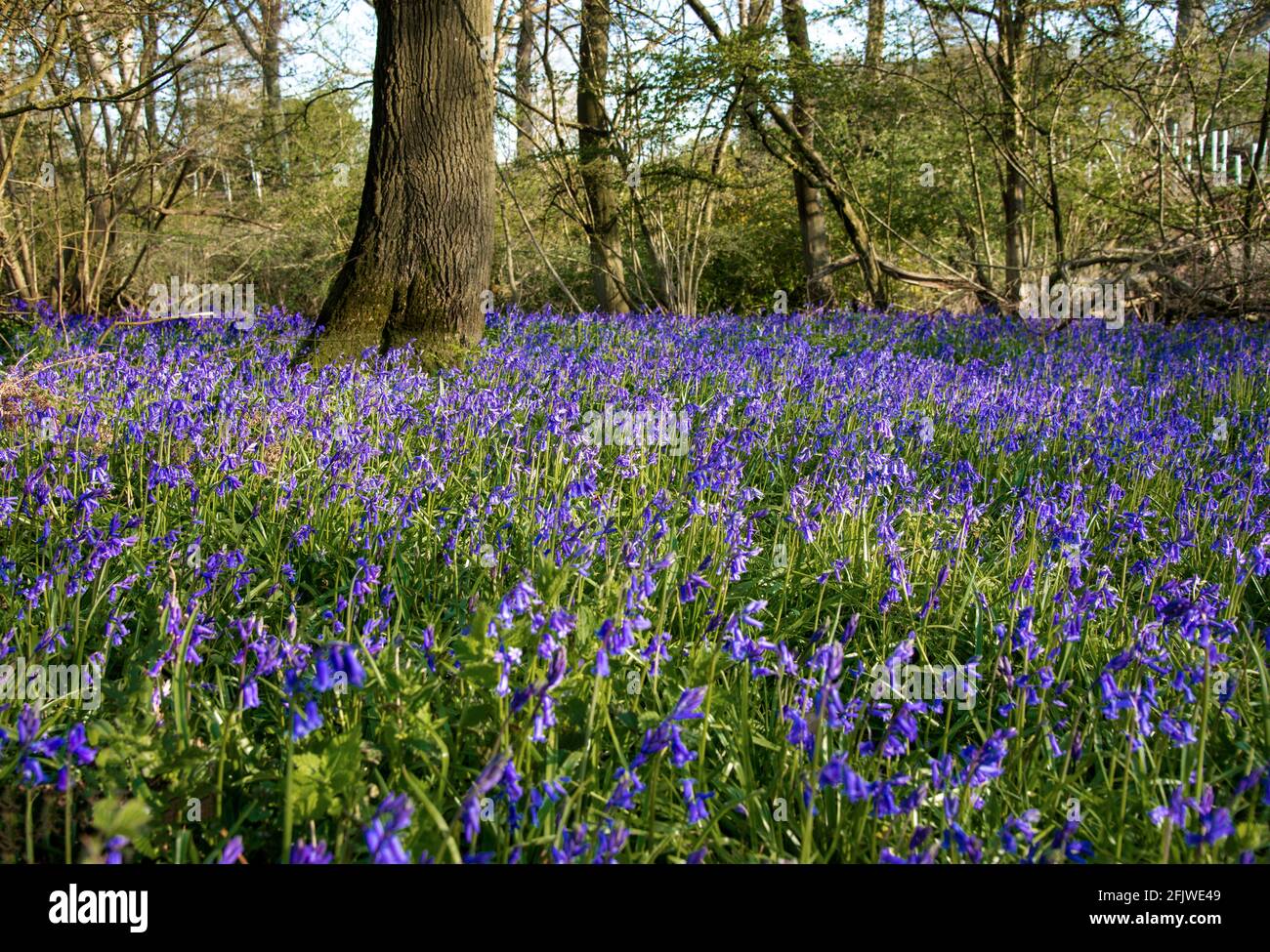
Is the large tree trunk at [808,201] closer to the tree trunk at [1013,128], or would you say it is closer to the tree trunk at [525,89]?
the tree trunk at [1013,128]

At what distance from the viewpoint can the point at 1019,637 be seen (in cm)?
217

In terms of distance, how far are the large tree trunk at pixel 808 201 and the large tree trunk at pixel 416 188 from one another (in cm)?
620

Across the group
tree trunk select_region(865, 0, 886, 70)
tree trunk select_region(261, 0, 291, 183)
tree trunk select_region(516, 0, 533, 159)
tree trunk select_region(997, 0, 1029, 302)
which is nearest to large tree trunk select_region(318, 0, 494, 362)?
tree trunk select_region(516, 0, 533, 159)

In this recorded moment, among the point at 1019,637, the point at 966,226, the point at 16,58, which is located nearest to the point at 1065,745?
the point at 1019,637

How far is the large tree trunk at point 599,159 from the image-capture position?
11031mm

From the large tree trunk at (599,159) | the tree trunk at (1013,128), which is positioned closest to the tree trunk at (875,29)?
the tree trunk at (1013,128)

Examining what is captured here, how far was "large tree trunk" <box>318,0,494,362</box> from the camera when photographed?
6.34m

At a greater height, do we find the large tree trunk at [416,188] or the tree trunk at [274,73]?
the tree trunk at [274,73]

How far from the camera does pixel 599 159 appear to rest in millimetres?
11086

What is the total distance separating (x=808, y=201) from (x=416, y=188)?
7.86 meters

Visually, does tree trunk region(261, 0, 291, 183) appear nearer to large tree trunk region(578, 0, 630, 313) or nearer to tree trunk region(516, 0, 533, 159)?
tree trunk region(516, 0, 533, 159)

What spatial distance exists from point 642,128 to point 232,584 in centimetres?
924

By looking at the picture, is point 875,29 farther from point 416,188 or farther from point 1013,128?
point 416,188

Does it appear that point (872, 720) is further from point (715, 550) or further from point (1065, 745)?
point (715, 550)
